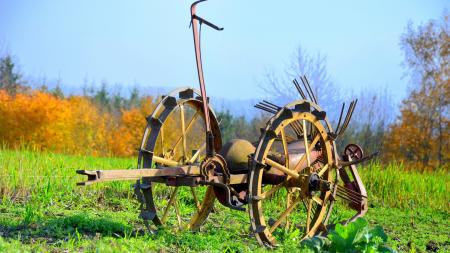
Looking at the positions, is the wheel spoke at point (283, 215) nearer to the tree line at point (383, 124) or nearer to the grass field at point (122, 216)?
the grass field at point (122, 216)

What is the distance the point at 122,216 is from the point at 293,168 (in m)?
2.26

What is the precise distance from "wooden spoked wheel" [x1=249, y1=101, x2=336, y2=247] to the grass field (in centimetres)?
38

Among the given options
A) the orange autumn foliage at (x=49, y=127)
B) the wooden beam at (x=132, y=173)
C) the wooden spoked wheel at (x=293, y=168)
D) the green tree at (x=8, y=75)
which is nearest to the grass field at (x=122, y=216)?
the wooden spoked wheel at (x=293, y=168)

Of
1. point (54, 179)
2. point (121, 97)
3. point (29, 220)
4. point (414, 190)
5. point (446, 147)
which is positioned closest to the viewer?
point (29, 220)

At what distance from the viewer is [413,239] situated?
23.7ft

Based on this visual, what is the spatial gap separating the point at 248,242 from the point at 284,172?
83 cm

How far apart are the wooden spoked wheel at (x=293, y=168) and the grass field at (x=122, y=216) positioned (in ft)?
1.26

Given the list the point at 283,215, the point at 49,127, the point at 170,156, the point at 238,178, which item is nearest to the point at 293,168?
the point at 283,215

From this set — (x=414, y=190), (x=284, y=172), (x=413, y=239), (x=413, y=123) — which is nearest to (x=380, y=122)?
(x=413, y=123)

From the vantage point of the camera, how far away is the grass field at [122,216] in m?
5.44

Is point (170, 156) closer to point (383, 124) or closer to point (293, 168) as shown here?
point (293, 168)

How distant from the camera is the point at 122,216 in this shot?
7047 millimetres

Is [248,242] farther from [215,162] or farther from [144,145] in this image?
[144,145]

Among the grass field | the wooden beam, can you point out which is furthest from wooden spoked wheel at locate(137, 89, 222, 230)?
the grass field
